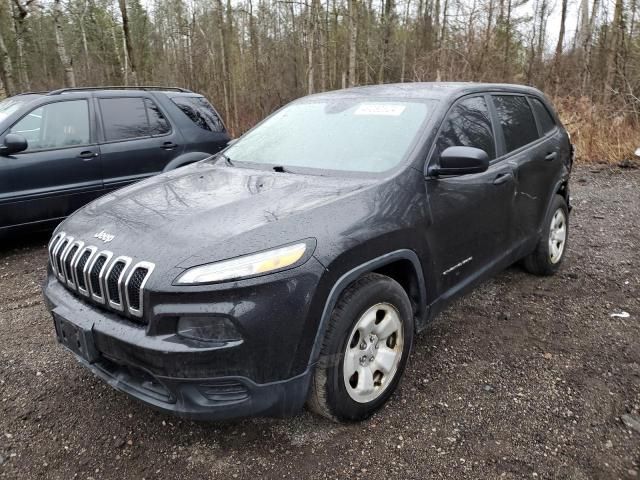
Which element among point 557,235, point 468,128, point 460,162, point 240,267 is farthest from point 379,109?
point 557,235

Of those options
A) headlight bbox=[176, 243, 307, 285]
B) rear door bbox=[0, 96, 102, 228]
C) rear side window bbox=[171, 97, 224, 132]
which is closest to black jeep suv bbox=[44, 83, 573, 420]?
headlight bbox=[176, 243, 307, 285]

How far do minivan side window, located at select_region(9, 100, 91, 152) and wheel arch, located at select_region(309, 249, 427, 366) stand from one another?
4.40 metres

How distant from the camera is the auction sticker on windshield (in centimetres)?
319

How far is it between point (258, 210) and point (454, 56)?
13283mm

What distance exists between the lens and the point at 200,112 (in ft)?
22.2

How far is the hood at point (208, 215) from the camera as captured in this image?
2158mm

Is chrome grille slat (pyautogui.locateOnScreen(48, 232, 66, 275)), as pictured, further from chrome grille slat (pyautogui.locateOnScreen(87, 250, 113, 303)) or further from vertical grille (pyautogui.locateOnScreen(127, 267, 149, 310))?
vertical grille (pyautogui.locateOnScreen(127, 267, 149, 310))

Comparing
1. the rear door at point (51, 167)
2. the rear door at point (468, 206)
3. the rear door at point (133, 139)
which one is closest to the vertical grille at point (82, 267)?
the rear door at point (468, 206)

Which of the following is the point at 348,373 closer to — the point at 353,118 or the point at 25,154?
the point at 353,118

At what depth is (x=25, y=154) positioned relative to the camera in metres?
5.16

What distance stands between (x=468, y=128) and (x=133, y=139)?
14.0ft

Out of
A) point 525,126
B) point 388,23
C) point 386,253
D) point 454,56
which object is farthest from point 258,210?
point 388,23

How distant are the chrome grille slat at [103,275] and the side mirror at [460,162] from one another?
1673mm

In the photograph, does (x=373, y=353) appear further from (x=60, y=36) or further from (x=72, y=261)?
(x=60, y=36)
